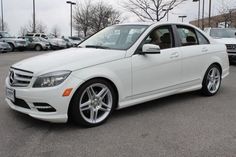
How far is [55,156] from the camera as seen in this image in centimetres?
348

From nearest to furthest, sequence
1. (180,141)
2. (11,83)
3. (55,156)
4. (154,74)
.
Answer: (55,156), (180,141), (11,83), (154,74)

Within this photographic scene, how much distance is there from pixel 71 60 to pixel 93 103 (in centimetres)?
70

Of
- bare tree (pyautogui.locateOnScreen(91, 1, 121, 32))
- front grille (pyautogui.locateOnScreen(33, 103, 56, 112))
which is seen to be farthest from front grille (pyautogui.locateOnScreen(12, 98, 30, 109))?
bare tree (pyautogui.locateOnScreen(91, 1, 121, 32))

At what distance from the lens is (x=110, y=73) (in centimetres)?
455

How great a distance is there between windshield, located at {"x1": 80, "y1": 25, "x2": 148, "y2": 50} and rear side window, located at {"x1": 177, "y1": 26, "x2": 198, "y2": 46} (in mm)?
865

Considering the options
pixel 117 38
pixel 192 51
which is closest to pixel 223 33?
pixel 192 51

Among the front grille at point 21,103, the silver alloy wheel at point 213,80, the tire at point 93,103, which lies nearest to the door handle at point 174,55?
the silver alloy wheel at point 213,80

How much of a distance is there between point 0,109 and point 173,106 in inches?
121

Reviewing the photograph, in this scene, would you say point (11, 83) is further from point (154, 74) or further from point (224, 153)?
point (224, 153)

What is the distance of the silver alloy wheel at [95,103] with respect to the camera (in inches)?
174

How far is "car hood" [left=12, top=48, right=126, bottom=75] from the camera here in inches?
167

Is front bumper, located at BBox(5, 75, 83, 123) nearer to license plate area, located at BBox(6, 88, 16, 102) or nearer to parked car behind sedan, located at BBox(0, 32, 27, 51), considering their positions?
license plate area, located at BBox(6, 88, 16, 102)

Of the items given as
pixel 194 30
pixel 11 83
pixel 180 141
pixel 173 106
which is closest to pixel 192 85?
pixel 173 106

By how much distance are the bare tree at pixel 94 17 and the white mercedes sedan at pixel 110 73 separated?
142 feet
